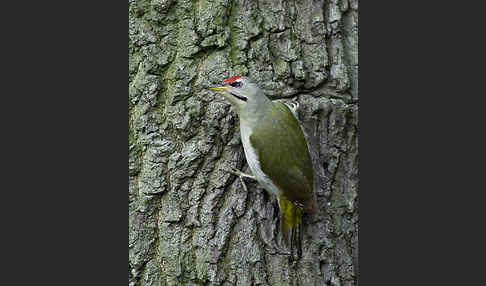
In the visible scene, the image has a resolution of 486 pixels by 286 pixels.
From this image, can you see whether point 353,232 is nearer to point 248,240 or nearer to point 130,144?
point 248,240

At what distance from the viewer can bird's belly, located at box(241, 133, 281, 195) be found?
441 cm

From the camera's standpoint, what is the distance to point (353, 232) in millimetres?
4879

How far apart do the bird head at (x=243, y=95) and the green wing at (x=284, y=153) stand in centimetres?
12

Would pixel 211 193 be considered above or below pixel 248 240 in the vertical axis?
above

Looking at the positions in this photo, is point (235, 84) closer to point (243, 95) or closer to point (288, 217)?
point (243, 95)

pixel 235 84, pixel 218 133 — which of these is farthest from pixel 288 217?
pixel 235 84

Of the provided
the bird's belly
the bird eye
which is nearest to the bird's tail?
the bird's belly

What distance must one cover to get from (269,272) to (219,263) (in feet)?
1.33

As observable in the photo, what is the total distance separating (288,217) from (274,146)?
0.59 metres

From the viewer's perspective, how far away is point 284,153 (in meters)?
4.47

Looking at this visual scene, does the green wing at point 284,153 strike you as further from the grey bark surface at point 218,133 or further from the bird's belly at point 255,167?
the grey bark surface at point 218,133

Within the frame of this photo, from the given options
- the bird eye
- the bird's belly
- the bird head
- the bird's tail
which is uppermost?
the bird eye

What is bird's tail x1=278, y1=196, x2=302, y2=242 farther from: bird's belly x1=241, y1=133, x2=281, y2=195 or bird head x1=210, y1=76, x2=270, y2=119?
bird head x1=210, y1=76, x2=270, y2=119

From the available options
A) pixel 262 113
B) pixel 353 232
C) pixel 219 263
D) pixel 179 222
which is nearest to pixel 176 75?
pixel 262 113
